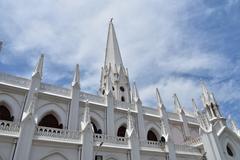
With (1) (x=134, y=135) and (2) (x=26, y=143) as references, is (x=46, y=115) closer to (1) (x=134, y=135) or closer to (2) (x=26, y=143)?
(2) (x=26, y=143)

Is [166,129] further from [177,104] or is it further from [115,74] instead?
[115,74]

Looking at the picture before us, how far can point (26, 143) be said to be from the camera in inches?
452

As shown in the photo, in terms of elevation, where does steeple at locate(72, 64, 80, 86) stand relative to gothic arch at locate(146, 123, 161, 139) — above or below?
above

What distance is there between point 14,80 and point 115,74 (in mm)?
18502

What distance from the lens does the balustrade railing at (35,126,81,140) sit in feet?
41.9

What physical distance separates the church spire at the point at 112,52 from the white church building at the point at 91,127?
1304 cm

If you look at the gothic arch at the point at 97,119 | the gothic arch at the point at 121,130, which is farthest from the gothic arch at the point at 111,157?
the gothic arch at the point at 121,130

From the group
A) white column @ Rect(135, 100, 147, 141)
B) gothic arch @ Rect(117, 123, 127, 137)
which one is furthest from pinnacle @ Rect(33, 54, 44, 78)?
white column @ Rect(135, 100, 147, 141)

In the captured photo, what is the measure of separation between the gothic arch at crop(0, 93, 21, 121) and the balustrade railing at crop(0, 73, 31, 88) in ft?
4.03

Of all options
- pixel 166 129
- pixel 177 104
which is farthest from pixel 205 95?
pixel 166 129

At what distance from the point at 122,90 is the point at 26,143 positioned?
21941 mm

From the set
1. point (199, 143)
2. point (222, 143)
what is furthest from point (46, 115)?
point (222, 143)

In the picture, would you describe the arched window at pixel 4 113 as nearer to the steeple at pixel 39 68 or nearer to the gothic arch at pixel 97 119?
the steeple at pixel 39 68

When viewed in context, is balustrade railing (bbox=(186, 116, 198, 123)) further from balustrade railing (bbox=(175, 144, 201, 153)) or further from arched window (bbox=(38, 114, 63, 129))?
arched window (bbox=(38, 114, 63, 129))
